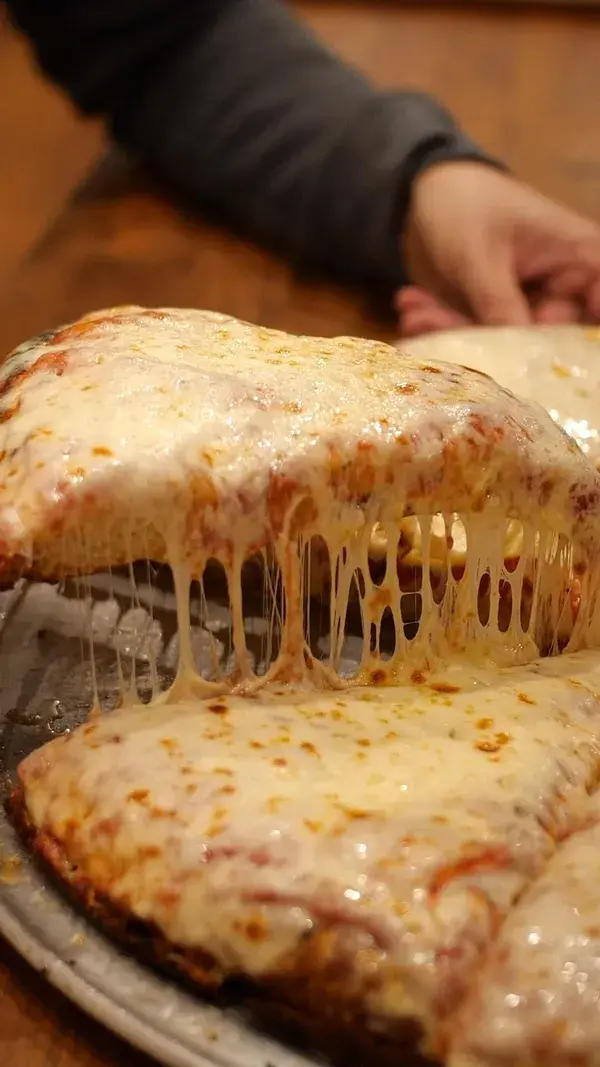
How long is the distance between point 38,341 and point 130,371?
175mm

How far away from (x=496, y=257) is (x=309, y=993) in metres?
1.18

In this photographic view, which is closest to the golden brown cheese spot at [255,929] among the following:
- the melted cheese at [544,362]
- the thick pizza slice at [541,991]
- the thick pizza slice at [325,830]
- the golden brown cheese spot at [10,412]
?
the thick pizza slice at [325,830]

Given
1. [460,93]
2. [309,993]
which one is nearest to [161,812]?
[309,993]

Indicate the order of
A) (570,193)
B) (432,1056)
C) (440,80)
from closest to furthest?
(432,1056)
(570,193)
(440,80)

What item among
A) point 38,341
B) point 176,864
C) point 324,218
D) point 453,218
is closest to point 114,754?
point 176,864

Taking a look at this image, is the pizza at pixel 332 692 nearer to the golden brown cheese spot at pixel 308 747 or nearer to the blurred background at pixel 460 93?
the golden brown cheese spot at pixel 308 747

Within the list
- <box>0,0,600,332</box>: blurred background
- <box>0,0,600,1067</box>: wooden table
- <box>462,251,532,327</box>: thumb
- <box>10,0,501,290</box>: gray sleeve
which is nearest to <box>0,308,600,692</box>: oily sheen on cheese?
<box>462,251,532,327</box>: thumb

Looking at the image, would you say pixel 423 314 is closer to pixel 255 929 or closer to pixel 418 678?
pixel 418 678

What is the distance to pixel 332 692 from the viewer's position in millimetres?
869

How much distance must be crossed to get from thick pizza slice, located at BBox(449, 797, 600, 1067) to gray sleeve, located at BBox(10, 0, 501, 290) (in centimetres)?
127

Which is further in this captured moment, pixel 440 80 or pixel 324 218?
pixel 440 80

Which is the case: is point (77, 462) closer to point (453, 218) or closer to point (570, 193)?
point (453, 218)

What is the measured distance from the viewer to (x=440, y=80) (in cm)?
255

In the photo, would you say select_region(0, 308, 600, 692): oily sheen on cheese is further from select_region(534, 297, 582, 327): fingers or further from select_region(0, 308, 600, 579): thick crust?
select_region(534, 297, 582, 327): fingers
